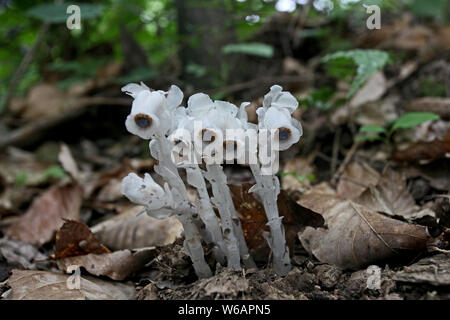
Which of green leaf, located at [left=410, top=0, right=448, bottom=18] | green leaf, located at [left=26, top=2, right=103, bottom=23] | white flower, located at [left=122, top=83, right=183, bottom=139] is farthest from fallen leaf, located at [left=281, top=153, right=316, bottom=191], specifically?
green leaf, located at [left=410, top=0, right=448, bottom=18]

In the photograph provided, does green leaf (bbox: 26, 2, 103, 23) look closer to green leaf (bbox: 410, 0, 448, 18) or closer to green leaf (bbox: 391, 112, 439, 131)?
green leaf (bbox: 391, 112, 439, 131)

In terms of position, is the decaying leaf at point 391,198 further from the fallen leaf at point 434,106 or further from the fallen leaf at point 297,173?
the fallen leaf at point 434,106

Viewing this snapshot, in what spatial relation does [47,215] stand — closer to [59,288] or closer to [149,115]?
[59,288]

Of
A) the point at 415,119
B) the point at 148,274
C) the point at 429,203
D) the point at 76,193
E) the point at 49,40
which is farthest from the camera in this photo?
the point at 49,40

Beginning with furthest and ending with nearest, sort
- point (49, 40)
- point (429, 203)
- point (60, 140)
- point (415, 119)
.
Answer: point (49, 40), point (60, 140), point (415, 119), point (429, 203)

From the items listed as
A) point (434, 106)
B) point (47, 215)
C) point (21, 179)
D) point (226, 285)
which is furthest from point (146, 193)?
point (21, 179)

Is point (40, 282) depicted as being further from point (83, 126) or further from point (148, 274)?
point (83, 126)
